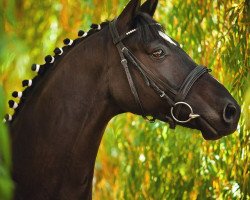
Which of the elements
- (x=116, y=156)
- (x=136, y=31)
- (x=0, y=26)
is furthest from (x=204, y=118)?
(x=116, y=156)

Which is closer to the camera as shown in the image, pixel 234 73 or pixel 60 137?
pixel 60 137

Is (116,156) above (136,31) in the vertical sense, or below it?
below

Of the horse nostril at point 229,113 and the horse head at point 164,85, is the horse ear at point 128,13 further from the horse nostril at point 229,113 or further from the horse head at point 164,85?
the horse nostril at point 229,113

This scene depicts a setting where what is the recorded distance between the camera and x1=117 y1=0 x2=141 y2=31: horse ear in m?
3.09

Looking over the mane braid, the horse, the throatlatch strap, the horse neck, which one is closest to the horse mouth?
the horse

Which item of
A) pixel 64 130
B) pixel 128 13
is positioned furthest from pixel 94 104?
pixel 128 13

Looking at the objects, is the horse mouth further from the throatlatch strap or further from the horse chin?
the throatlatch strap

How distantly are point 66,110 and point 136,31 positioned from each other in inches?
18.6

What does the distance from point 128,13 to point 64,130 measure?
1.94 feet

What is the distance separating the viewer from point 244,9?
4.39 meters

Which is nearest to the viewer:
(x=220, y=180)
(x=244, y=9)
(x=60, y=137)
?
(x=60, y=137)

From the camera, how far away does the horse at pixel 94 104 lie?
3.01 m

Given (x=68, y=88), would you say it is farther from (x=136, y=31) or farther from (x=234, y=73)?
(x=234, y=73)

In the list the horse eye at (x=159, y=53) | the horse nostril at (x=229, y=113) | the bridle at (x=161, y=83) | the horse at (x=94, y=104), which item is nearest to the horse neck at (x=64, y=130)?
the horse at (x=94, y=104)
